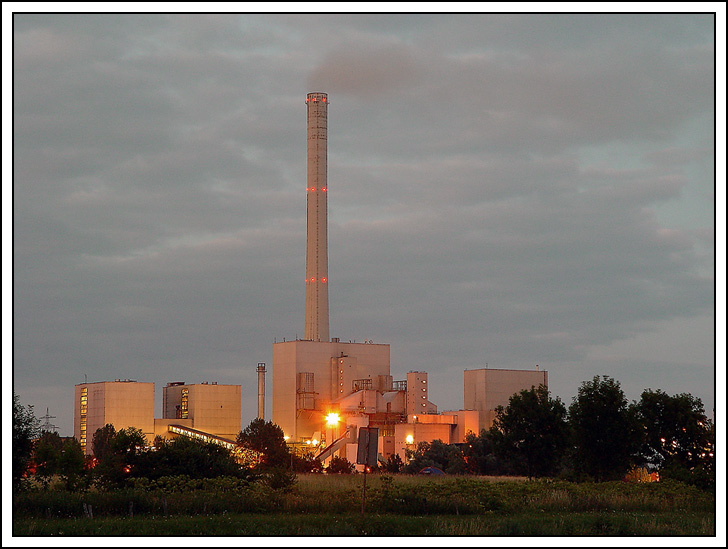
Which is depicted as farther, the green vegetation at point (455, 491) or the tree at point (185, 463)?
the tree at point (185, 463)

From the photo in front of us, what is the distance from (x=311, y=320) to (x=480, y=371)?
1875 centimetres

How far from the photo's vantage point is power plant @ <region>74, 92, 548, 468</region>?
89875 mm

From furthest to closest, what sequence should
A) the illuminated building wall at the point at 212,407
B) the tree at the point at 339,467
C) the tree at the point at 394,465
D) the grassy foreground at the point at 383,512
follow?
the illuminated building wall at the point at 212,407 → the tree at the point at 394,465 → the tree at the point at 339,467 → the grassy foreground at the point at 383,512

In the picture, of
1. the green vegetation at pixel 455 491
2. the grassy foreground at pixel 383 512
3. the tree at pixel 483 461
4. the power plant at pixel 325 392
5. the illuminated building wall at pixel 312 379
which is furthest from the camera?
the illuminated building wall at pixel 312 379

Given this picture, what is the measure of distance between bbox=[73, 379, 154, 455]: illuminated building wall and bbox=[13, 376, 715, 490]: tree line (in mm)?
42041

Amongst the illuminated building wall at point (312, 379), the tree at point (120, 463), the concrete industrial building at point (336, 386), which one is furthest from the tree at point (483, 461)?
the tree at point (120, 463)

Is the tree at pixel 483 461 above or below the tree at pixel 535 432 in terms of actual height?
below

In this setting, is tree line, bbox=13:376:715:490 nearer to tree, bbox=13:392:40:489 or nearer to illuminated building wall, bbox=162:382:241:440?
tree, bbox=13:392:40:489

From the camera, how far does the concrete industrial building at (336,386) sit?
89.9 meters

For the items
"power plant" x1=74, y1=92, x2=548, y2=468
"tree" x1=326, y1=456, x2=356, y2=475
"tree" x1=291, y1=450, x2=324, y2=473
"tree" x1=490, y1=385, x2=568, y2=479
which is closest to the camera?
"tree" x1=490, y1=385, x2=568, y2=479

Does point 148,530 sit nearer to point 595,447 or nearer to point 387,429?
point 595,447

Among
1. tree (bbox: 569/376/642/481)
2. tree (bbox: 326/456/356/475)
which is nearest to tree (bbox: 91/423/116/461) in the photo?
tree (bbox: 326/456/356/475)

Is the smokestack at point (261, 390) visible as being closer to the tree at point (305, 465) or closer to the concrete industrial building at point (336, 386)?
the concrete industrial building at point (336, 386)

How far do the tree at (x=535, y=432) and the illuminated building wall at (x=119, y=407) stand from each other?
215ft
